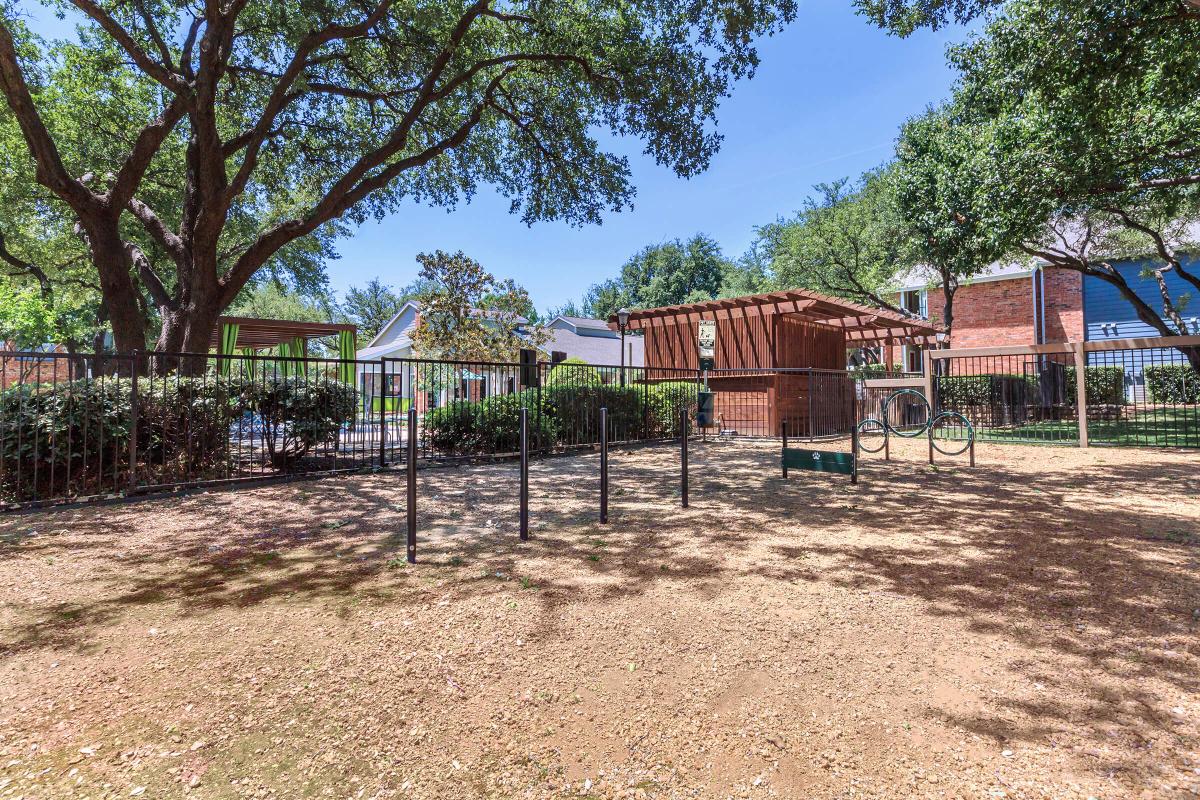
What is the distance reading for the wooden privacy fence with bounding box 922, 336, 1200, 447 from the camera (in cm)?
1162

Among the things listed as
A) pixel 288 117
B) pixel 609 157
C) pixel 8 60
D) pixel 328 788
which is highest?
pixel 288 117

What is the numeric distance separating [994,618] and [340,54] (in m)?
14.3

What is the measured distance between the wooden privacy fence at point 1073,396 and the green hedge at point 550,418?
6363mm

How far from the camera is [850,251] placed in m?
22.8

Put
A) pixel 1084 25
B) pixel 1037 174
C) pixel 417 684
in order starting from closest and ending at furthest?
pixel 417 684, pixel 1084 25, pixel 1037 174

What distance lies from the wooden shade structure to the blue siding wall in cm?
2892

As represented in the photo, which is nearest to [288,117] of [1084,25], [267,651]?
[267,651]

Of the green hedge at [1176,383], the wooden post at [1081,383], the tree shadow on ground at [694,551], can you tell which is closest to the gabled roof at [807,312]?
the wooden post at [1081,383]

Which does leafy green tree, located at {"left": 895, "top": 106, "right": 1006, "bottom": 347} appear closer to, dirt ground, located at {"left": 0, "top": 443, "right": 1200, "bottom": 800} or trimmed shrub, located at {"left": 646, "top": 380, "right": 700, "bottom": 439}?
trimmed shrub, located at {"left": 646, "top": 380, "right": 700, "bottom": 439}

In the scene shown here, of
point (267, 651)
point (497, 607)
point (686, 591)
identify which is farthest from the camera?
point (686, 591)

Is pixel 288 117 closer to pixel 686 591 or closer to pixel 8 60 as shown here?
pixel 8 60

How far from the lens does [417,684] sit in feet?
8.16

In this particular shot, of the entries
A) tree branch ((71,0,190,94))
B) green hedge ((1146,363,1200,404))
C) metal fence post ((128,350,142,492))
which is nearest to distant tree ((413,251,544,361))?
tree branch ((71,0,190,94))

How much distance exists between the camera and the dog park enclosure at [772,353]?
46.9 feet
